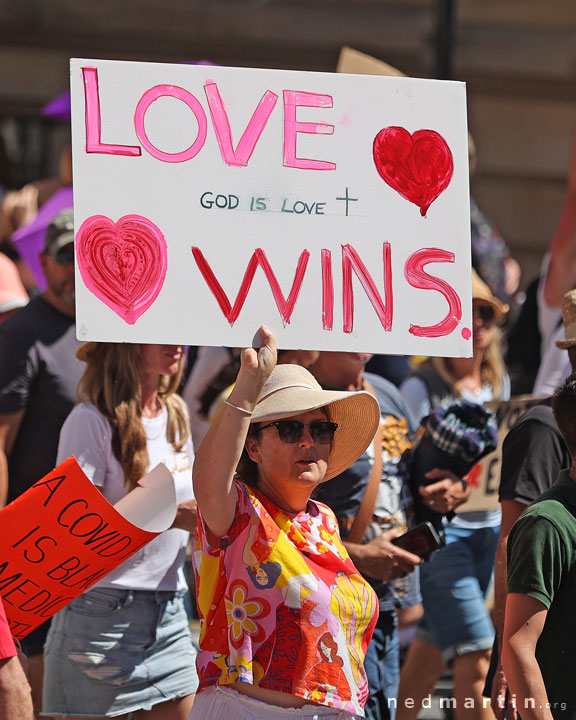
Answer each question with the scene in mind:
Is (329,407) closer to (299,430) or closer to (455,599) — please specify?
(299,430)

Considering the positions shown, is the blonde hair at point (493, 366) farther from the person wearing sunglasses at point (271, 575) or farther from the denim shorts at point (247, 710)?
the denim shorts at point (247, 710)

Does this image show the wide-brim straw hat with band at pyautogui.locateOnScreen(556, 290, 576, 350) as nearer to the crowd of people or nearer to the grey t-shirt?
the crowd of people

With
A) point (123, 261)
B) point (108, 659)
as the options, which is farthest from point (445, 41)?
point (123, 261)

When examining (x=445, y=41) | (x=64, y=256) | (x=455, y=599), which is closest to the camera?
(x=64, y=256)

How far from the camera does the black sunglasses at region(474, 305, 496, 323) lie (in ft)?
16.8

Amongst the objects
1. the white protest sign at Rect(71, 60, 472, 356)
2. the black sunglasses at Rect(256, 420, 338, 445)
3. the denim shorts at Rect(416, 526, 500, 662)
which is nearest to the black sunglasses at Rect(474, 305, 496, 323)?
the denim shorts at Rect(416, 526, 500, 662)

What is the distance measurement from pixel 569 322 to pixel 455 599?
1.38 m

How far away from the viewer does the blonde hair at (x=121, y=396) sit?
3766 millimetres

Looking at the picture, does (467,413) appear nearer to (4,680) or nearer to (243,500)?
(243,500)

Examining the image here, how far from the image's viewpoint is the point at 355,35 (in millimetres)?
10875

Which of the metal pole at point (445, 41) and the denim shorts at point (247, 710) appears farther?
the metal pole at point (445, 41)

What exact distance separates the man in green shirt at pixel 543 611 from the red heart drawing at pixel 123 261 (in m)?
1.08

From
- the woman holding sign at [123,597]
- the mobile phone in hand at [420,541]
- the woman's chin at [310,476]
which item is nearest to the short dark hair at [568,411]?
the woman's chin at [310,476]

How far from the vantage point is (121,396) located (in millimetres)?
3830
